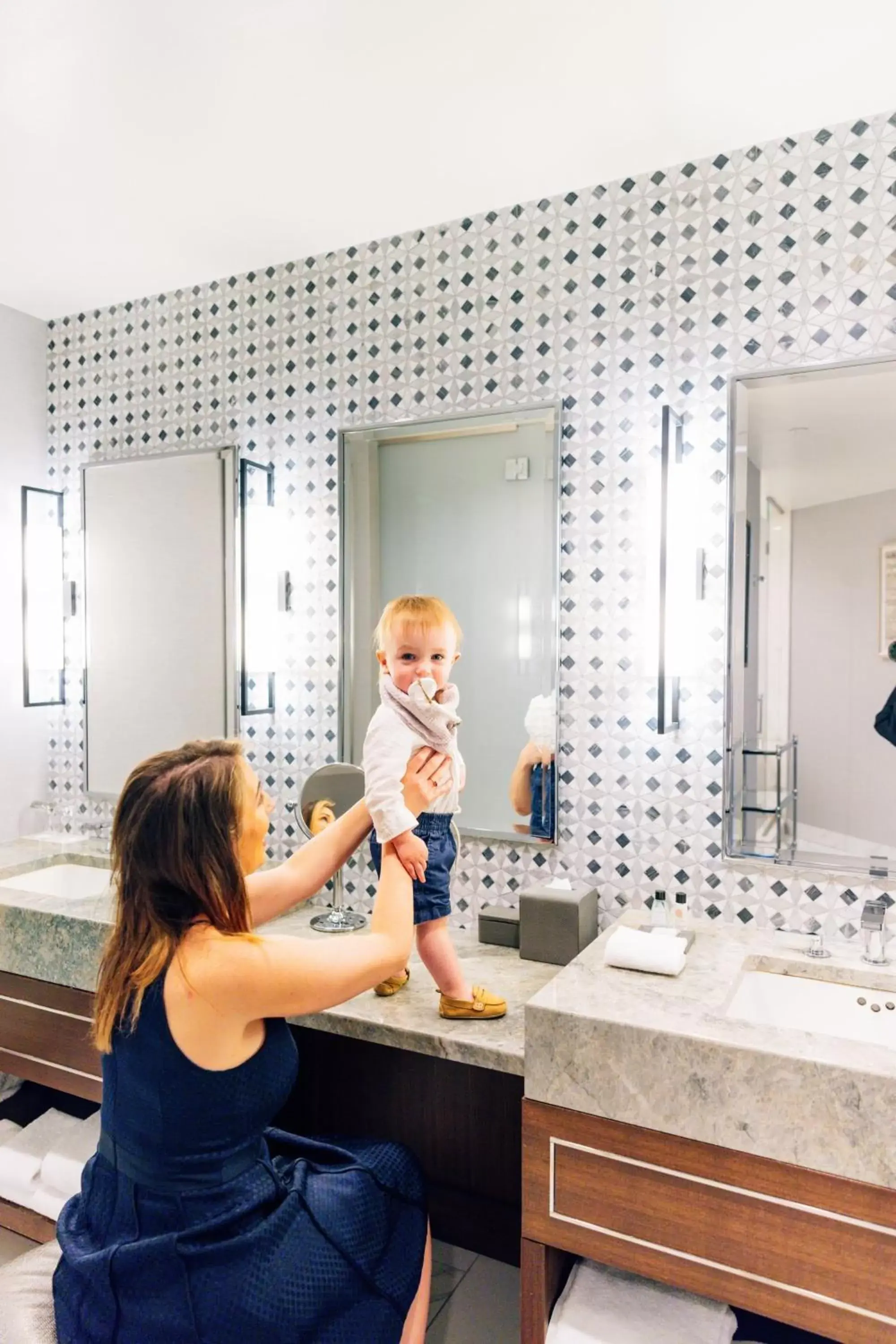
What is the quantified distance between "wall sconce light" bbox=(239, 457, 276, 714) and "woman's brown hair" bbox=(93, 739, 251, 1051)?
1.24 metres

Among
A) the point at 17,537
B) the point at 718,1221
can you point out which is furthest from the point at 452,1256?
the point at 17,537

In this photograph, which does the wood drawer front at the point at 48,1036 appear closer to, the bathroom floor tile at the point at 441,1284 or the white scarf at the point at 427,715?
the bathroom floor tile at the point at 441,1284

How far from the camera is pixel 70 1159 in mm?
2168

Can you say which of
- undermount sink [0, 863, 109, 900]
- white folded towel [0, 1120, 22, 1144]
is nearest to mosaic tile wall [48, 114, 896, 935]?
undermount sink [0, 863, 109, 900]

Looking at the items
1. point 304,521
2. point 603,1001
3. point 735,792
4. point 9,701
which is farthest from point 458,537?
point 9,701

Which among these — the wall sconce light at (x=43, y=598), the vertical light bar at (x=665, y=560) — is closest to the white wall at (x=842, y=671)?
the vertical light bar at (x=665, y=560)

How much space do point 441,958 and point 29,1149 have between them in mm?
1285

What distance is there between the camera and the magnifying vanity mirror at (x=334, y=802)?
2.45 m

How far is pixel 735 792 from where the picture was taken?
2.09 metres

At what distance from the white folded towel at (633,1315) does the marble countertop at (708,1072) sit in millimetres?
356

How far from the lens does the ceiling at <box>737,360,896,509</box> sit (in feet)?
6.35

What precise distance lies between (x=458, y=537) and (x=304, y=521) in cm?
54

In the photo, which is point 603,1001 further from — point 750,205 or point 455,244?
point 455,244

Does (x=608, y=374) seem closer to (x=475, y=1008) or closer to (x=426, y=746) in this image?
(x=426, y=746)
